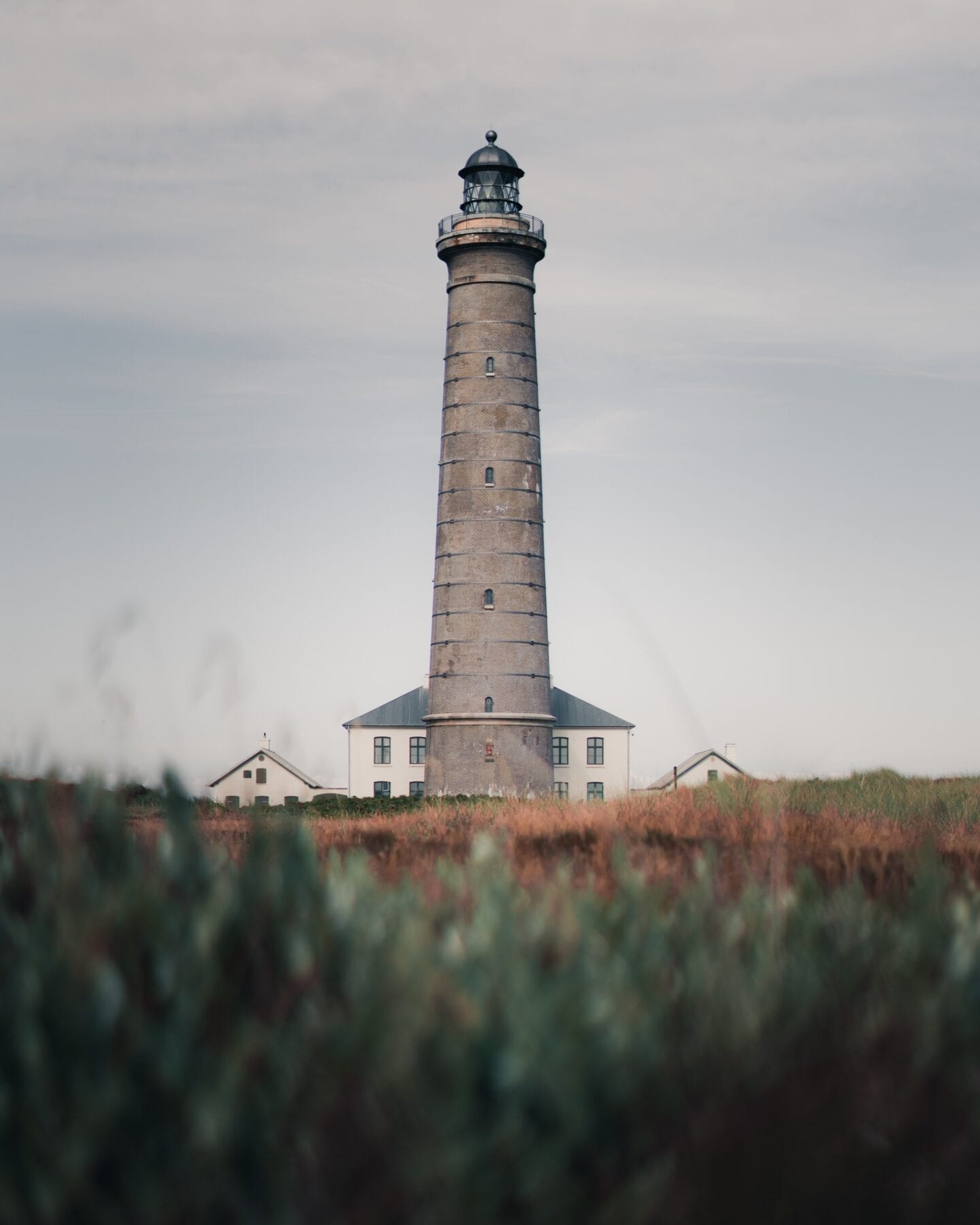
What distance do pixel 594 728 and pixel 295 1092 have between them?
193ft

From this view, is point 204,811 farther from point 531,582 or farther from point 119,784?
point 531,582

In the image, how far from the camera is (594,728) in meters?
62.8

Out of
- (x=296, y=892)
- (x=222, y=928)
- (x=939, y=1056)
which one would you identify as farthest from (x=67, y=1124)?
(x=939, y=1056)

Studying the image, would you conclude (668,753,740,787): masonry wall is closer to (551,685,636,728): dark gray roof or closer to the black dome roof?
(551,685,636,728): dark gray roof

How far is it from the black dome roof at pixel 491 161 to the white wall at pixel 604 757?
24052mm

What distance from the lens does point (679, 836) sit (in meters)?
10.8

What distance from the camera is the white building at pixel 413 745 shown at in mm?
62344

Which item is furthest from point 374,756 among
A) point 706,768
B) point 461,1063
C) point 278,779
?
point 461,1063

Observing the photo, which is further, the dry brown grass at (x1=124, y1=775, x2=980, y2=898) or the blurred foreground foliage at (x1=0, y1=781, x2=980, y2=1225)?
the dry brown grass at (x1=124, y1=775, x2=980, y2=898)

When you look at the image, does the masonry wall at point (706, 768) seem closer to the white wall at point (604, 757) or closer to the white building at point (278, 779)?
the white wall at point (604, 757)

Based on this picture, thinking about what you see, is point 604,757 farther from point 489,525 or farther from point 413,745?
point 489,525

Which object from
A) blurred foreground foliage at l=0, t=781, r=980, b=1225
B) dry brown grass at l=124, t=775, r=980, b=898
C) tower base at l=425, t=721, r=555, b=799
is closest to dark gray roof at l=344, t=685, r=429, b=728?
tower base at l=425, t=721, r=555, b=799

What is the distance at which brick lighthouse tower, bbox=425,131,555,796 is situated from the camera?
145ft

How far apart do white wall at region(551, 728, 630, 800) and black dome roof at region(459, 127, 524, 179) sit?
78.9 feet
